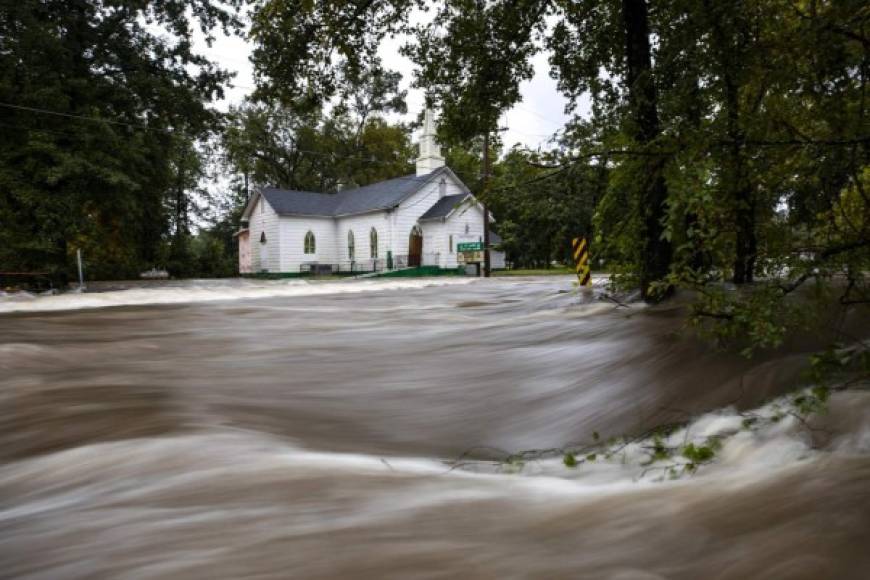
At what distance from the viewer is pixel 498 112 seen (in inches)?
360

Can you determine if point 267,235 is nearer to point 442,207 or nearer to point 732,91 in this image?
point 442,207

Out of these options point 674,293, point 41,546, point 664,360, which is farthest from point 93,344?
point 674,293

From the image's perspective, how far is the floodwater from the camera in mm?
1375

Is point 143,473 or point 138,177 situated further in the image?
point 138,177

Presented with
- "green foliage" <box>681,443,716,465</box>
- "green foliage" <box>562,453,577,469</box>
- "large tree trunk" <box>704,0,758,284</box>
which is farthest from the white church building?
"green foliage" <box>681,443,716,465</box>

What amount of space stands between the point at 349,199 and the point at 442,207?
22.6ft

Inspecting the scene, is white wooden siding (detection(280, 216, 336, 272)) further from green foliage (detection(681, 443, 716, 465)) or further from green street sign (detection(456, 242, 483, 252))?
green foliage (detection(681, 443, 716, 465))

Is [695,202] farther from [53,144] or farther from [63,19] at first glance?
[63,19]

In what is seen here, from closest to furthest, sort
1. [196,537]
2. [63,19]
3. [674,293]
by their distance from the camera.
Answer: [196,537], [674,293], [63,19]

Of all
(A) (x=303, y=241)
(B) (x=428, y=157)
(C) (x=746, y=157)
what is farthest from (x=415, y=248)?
(C) (x=746, y=157)

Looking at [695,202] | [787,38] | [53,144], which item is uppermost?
[53,144]

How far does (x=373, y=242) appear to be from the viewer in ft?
117

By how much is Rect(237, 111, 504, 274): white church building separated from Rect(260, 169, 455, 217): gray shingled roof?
55 millimetres

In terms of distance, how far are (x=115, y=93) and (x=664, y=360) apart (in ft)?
74.2
